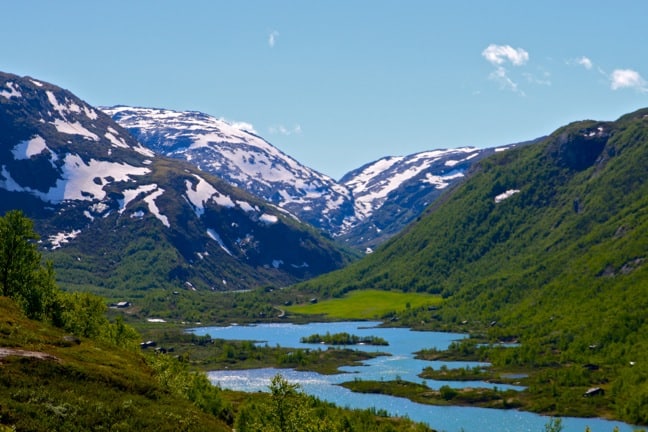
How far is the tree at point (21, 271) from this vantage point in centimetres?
11312

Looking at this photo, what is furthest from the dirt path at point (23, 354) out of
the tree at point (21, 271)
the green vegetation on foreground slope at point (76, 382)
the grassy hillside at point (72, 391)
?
the tree at point (21, 271)

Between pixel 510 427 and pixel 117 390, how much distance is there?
4362 inches

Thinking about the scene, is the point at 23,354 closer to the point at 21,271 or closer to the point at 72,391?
the point at 72,391

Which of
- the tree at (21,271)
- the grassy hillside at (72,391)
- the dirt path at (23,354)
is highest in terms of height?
the tree at (21,271)

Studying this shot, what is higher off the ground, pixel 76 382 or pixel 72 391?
pixel 76 382

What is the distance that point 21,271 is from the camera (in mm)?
119562

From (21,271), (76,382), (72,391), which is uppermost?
(21,271)

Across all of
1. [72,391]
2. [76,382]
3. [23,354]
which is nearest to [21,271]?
[23,354]

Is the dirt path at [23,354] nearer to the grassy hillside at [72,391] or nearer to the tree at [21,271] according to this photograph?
the grassy hillside at [72,391]

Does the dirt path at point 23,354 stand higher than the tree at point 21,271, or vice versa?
the tree at point 21,271

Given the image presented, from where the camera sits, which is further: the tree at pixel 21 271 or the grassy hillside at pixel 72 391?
the tree at pixel 21 271

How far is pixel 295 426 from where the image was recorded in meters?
74.1

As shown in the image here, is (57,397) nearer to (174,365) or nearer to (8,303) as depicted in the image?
(8,303)

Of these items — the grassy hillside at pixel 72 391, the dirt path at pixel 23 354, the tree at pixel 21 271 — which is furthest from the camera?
the tree at pixel 21 271
